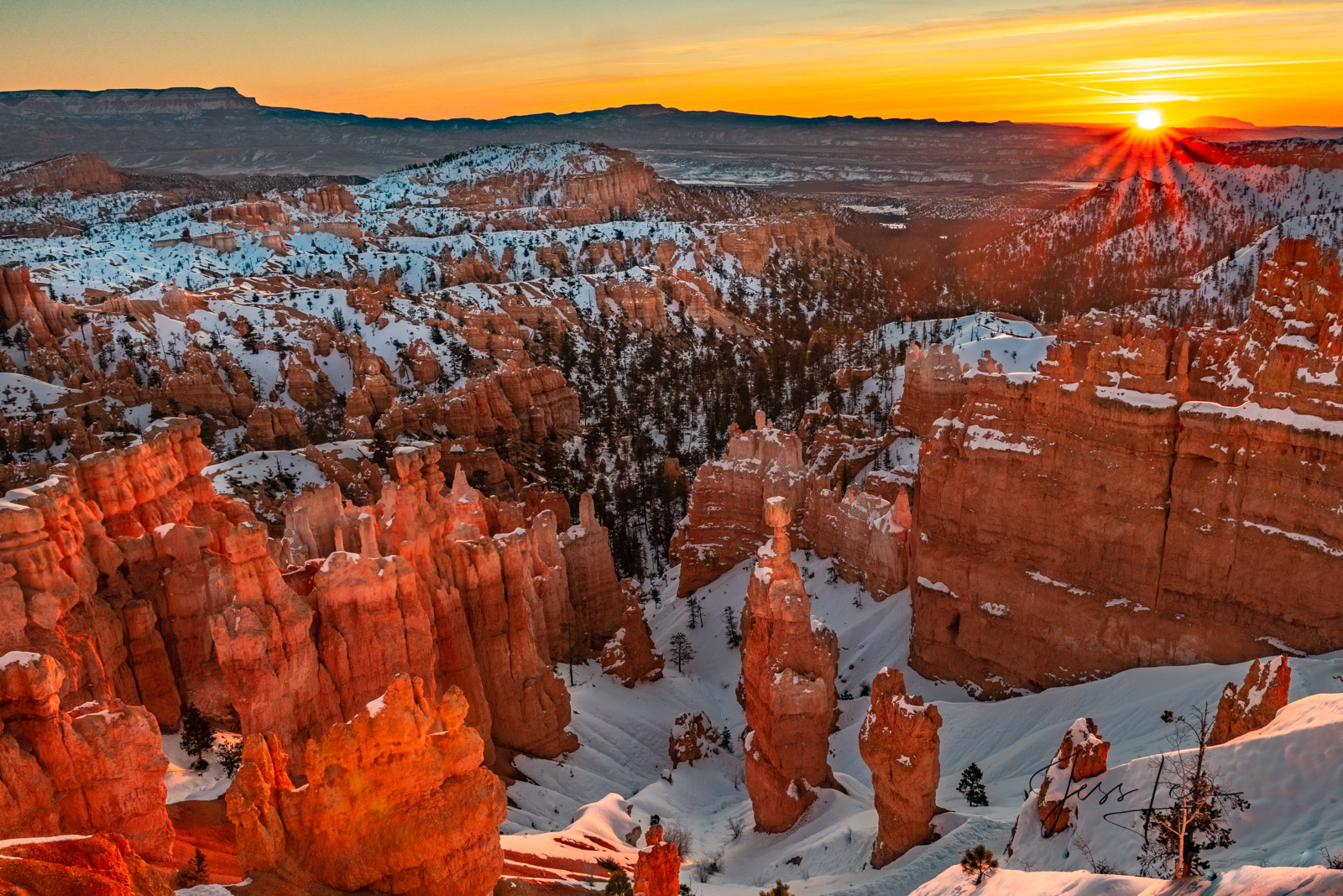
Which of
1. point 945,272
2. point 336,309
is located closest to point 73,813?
point 336,309

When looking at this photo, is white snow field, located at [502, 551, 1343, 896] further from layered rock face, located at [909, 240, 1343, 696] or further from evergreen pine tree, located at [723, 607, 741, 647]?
layered rock face, located at [909, 240, 1343, 696]

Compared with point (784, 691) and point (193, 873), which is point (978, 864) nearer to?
point (784, 691)

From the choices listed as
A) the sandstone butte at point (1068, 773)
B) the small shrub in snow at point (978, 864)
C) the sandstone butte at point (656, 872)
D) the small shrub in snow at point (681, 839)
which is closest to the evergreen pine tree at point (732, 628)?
the small shrub in snow at point (681, 839)

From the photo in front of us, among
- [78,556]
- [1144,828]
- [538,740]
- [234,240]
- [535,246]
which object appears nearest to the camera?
[1144,828]

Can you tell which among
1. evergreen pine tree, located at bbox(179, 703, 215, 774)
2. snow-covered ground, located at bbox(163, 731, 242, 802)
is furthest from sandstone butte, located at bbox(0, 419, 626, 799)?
snow-covered ground, located at bbox(163, 731, 242, 802)

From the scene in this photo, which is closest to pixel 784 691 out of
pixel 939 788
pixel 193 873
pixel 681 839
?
pixel 939 788

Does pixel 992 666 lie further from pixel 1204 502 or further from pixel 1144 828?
pixel 1144 828
